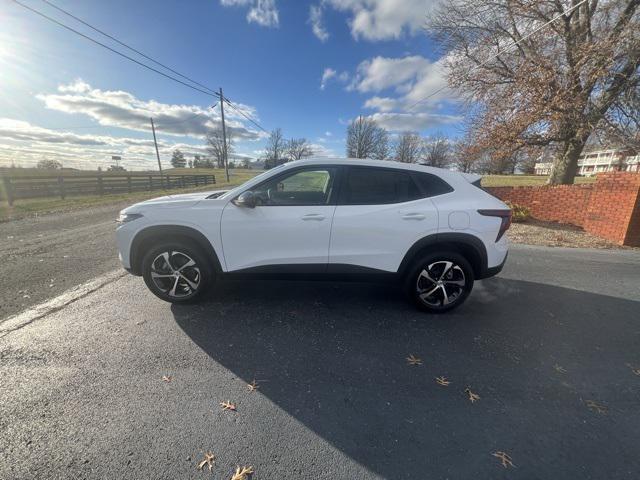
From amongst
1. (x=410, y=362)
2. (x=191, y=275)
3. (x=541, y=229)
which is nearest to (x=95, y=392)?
(x=191, y=275)

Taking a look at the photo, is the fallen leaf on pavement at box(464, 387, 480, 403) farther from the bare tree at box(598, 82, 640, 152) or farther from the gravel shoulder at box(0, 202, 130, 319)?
the bare tree at box(598, 82, 640, 152)

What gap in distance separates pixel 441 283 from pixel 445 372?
1.15 m

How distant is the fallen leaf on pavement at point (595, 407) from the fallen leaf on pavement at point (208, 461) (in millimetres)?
2746

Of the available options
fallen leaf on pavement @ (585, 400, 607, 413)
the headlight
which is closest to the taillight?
fallen leaf on pavement @ (585, 400, 607, 413)

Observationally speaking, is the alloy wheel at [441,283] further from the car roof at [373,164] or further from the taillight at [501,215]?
the car roof at [373,164]

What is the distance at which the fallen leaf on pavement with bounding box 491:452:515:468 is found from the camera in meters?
1.69

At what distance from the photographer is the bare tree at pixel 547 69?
341 inches

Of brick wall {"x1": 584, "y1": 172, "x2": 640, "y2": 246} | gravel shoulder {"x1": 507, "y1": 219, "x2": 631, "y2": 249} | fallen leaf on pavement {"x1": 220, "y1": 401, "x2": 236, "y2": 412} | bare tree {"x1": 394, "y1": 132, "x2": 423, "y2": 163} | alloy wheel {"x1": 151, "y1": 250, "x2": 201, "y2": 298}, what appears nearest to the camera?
fallen leaf on pavement {"x1": 220, "y1": 401, "x2": 236, "y2": 412}

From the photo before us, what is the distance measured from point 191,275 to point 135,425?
168 centimetres

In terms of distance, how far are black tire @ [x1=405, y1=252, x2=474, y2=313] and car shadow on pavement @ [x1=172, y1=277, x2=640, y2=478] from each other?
0.17 meters

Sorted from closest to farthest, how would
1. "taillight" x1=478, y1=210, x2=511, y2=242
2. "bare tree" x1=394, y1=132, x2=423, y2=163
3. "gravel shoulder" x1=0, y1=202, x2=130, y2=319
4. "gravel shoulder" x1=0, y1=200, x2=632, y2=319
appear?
1. "taillight" x1=478, y1=210, x2=511, y2=242
2. "gravel shoulder" x1=0, y1=202, x2=130, y2=319
3. "gravel shoulder" x1=0, y1=200, x2=632, y2=319
4. "bare tree" x1=394, y1=132, x2=423, y2=163

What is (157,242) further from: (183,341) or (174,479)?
(174,479)

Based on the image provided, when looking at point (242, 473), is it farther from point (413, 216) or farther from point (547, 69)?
point (547, 69)

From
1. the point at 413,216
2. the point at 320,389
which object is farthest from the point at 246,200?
the point at 320,389
